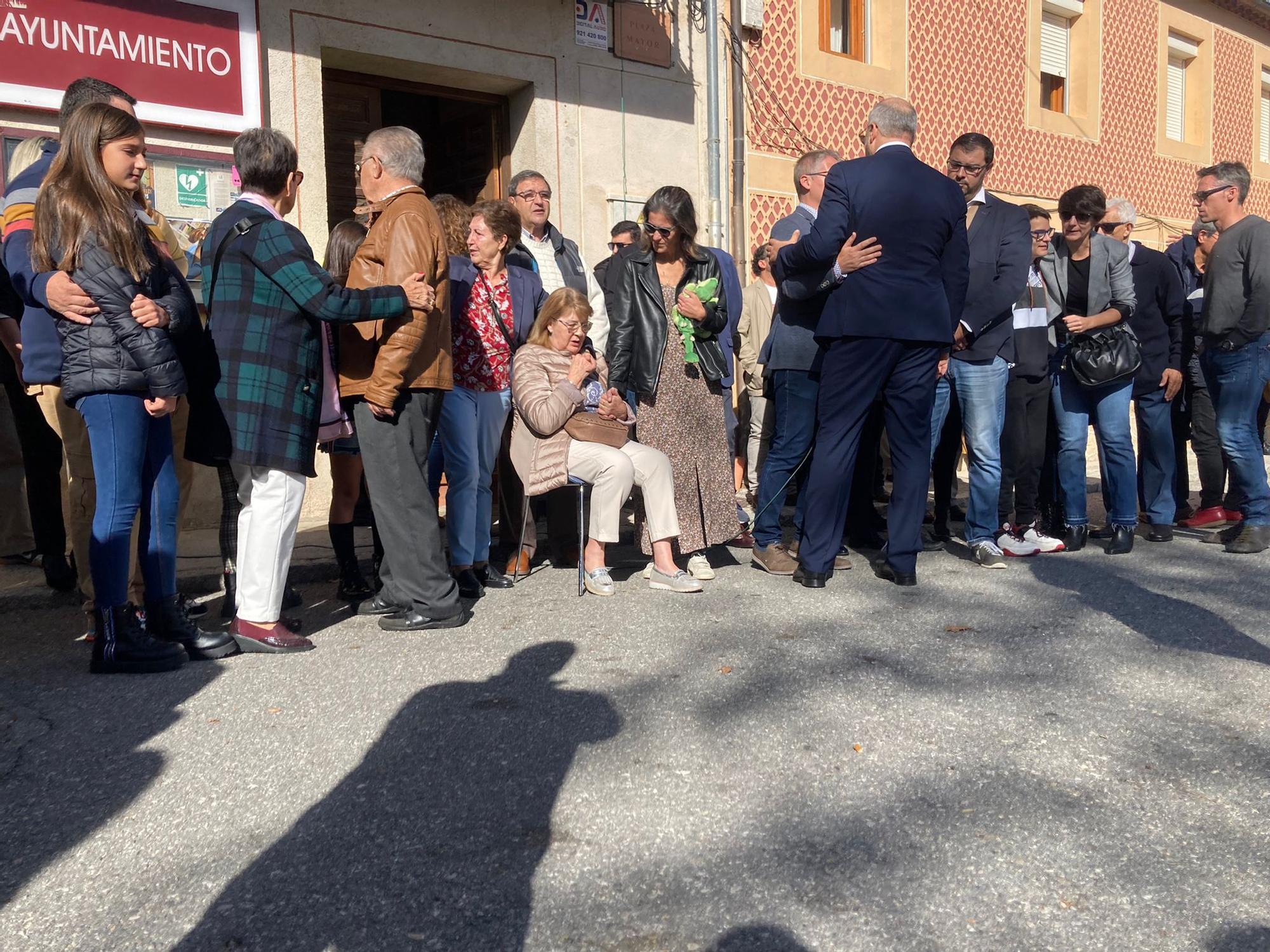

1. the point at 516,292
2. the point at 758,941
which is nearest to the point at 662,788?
the point at 758,941

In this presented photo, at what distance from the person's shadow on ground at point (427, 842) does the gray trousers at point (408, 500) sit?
111cm

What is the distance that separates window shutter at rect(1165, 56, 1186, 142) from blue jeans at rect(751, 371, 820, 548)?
45.5ft

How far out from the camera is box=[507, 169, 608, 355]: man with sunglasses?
21.5 ft

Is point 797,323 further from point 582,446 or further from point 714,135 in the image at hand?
point 714,135

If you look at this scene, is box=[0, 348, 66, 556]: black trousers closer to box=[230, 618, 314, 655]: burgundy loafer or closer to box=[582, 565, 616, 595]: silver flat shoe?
box=[230, 618, 314, 655]: burgundy loafer

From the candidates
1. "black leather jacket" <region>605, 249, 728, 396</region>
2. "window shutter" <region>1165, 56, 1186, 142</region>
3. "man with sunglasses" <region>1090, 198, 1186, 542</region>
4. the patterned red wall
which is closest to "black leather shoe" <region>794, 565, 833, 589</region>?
"black leather jacket" <region>605, 249, 728, 396</region>

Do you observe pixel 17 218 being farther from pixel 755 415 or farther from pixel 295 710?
pixel 755 415

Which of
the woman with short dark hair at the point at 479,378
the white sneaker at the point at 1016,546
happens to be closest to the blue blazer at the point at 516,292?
the woman with short dark hair at the point at 479,378

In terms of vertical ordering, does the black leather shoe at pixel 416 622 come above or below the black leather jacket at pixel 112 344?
below

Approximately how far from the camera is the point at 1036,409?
6.72 meters

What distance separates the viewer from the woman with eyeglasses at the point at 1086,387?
6582 millimetres

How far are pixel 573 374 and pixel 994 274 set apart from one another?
2.26 m

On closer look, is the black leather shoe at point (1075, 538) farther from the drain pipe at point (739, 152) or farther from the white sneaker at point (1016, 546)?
the drain pipe at point (739, 152)

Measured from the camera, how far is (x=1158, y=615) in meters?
5.00
